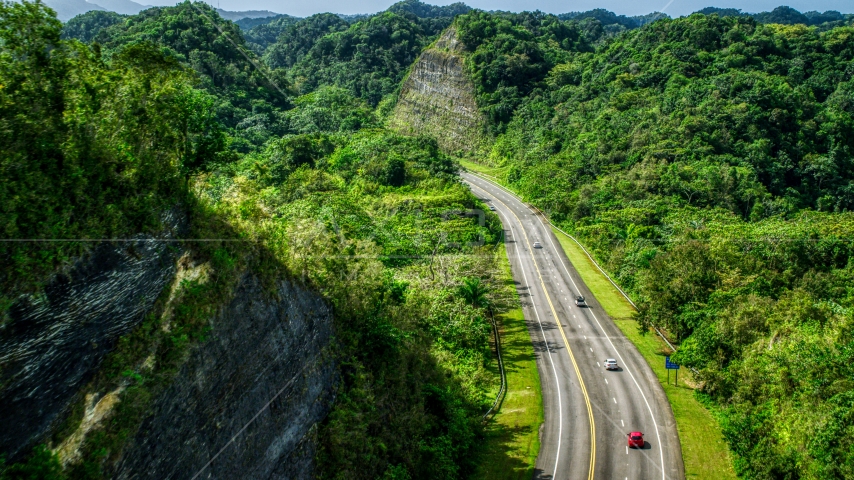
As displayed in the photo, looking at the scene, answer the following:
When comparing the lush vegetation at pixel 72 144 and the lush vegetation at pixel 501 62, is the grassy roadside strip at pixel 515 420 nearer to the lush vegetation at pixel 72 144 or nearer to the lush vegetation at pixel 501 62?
the lush vegetation at pixel 72 144

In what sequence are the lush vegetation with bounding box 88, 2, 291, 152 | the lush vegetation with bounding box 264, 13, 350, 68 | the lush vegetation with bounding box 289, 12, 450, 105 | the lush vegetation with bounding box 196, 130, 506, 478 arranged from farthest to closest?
the lush vegetation with bounding box 264, 13, 350, 68 < the lush vegetation with bounding box 289, 12, 450, 105 < the lush vegetation with bounding box 88, 2, 291, 152 < the lush vegetation with bounding box 196, 130, 506, 478

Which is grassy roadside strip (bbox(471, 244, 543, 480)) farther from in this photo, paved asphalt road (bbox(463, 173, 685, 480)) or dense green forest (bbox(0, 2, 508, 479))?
dense green forest (bbox(0, 2, 508, 479))

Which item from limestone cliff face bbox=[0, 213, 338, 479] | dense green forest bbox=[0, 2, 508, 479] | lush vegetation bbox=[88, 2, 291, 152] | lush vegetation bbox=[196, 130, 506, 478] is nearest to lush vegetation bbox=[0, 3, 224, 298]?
dense green forest bbox=[0, 2, 508, 479]

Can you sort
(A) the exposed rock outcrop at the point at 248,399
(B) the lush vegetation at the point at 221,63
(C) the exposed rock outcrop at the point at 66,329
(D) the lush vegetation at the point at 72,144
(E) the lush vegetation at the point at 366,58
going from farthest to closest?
(E) the lush vegetation at the point at 366,58 < (B) the lush vegetation at the point at 221,63 < (A) the exposed rock outcrop at the point at 248,399 < (D) the lush vegetation at the point at 72,144 < (C) the exposed rock outcrop at the point at 66,329

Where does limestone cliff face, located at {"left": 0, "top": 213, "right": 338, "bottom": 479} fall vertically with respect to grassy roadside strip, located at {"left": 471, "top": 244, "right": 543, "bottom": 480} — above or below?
above

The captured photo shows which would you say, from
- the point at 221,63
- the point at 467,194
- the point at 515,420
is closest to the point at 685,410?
the point at 515,420

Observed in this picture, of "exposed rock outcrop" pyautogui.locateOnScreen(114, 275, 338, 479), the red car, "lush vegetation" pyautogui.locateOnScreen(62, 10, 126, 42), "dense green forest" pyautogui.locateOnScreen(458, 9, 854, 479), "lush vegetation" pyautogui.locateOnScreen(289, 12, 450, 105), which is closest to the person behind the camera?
"exposed rock outcrop" pyautogui.locateOnScreen(114, 275, 338, 479)

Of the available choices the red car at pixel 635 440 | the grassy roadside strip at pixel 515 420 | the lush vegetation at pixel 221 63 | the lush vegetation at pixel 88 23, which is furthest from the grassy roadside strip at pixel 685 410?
the lush vegetation at pixel 88 23
